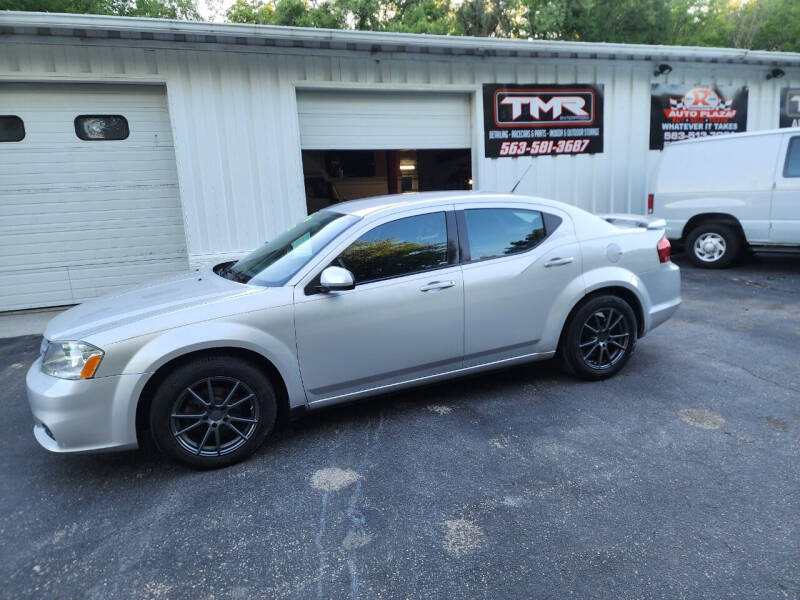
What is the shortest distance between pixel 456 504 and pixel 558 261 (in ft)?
6.70

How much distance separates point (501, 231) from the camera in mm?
3822

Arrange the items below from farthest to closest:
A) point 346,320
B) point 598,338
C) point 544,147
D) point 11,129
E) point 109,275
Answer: point 544,147, point 109,275, point 11,129, point 598,338, point 346,320

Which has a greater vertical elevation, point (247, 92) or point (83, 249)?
point (247, 92)

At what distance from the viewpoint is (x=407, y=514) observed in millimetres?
2553

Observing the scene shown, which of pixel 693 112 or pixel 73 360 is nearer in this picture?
pixel 73 360

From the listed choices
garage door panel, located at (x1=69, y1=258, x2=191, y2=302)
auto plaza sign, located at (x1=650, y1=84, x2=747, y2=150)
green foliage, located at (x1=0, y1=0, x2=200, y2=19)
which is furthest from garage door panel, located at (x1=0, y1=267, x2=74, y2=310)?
auto plaza sign, located at (x1=650, y1=84, x2=747, y2=150)

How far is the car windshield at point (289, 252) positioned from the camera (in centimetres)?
334

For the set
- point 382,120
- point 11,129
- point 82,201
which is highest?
point 382,120

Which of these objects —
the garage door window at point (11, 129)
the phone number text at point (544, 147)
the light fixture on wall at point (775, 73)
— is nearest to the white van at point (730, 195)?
the phone number text at point (544, 147)

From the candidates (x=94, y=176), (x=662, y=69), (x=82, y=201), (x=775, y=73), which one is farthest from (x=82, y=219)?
(x=775, y=73)

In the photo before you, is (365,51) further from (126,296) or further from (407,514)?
(407,514)

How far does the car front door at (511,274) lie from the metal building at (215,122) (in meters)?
4.82

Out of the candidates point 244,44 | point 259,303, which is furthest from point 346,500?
point 244,44

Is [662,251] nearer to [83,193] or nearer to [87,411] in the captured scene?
[87,411]
